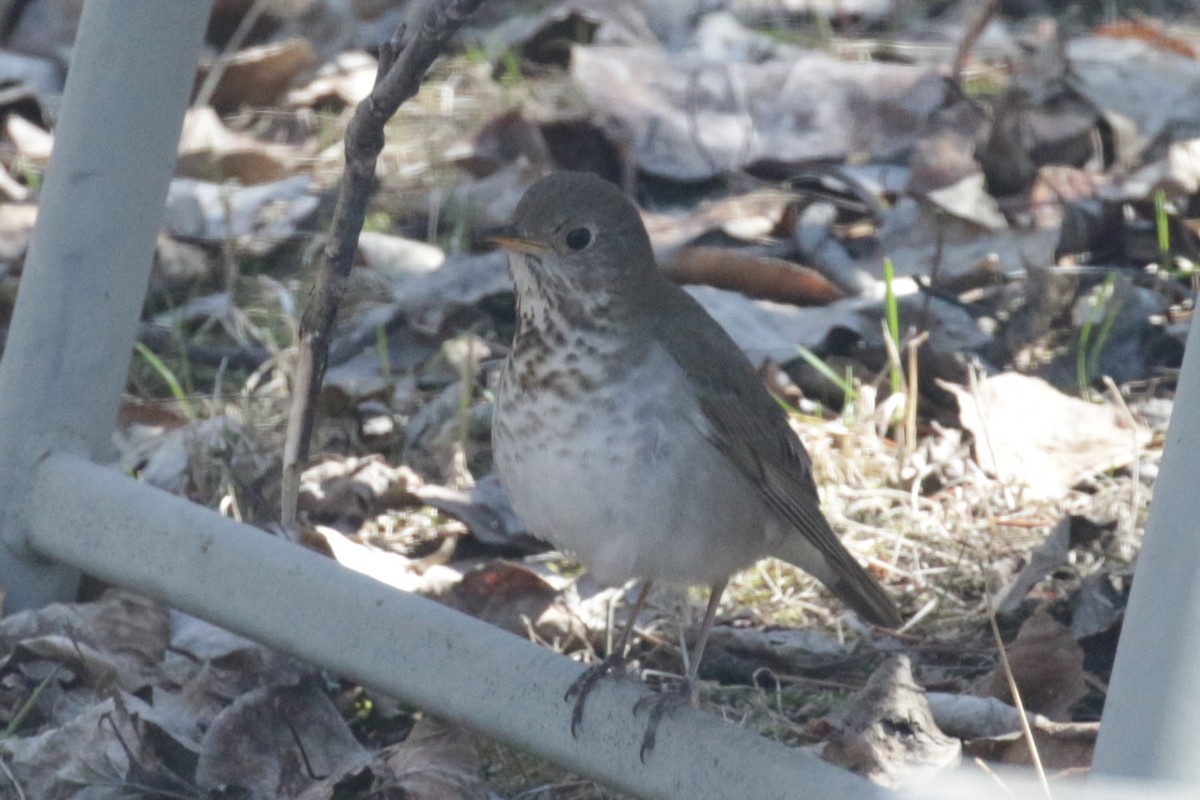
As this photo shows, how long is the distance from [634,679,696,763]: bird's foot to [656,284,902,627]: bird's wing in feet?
1.55

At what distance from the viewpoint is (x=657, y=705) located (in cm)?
268

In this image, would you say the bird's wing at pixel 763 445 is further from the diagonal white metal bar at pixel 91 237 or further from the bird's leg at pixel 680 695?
the diagonal white metal bar at pixel 91 237

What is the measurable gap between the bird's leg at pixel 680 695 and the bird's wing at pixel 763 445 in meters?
0.18

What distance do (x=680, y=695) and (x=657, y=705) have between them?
0.12m

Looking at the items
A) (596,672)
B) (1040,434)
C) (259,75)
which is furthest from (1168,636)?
(259,75)

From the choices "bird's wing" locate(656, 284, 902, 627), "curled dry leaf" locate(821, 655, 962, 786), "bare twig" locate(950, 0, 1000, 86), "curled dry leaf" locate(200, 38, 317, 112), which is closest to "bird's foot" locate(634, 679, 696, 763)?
"curled dry leaf" locate(821, 655, 962, 786)

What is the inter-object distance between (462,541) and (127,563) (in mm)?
983

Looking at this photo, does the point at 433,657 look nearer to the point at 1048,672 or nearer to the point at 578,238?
the point at 578,238

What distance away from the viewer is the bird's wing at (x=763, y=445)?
313 cm

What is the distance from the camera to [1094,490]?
3957mm

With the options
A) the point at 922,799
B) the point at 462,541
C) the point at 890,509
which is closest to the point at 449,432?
the point at 462,541

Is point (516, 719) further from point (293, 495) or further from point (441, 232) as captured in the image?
point (441, 232)

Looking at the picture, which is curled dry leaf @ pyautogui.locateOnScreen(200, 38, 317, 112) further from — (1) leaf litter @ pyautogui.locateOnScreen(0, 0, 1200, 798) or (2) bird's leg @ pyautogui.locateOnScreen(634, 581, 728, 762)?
(2) bird's leg @ pyautogui.locateOnScreen(634, 581, 728, 762)

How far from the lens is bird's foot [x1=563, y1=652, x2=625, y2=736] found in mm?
2611
